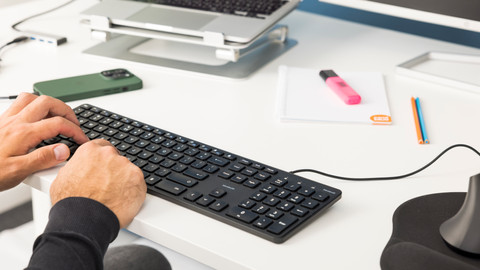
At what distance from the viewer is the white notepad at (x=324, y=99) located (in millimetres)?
986

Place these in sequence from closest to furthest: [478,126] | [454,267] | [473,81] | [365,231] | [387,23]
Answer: [454,267] < [365,231] < [478,126] < [473,81] < [387,23]

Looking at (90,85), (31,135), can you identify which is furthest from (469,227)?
(90,85)

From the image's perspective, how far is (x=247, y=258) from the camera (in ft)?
2.18

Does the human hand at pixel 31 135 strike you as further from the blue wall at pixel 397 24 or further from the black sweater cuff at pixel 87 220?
the blue wall at pixel 397 24

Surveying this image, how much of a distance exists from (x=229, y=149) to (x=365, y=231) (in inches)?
10.3

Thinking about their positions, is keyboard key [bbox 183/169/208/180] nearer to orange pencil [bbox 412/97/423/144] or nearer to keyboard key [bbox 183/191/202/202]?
keyboard key [bbox 183/191/202/202]

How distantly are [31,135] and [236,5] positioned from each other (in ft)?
1.86

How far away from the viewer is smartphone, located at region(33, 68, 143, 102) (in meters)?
1.04

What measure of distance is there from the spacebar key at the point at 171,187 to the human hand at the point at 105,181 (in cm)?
2

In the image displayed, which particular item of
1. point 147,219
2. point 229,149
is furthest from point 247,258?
point 229,149

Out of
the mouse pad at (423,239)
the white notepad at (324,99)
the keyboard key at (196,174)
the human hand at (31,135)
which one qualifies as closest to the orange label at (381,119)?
the white notepad at (324,99)

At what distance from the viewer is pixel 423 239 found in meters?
0.69

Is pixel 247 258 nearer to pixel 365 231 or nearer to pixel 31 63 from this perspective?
pixel 365 231

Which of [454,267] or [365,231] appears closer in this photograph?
[454,267]
